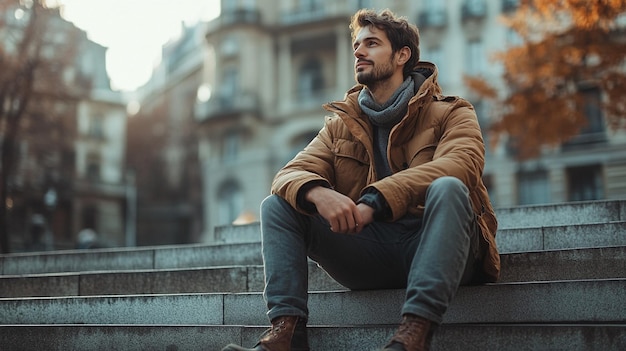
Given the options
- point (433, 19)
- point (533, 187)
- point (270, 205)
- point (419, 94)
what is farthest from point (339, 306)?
point (433, 19)

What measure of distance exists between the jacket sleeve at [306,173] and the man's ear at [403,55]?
603 mm

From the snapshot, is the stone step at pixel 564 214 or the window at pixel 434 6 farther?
the window at pixel 434 6

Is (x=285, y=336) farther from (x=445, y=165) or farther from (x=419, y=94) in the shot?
(x=419, y=94)

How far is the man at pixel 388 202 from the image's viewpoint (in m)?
3.67

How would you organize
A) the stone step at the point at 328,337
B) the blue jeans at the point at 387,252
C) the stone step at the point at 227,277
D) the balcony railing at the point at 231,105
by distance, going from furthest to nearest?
the balcony railing at the point at 231,105 → the stone step at the point at 227,277 → the stone step at the point at 328,337 → the blue jeans at the point at 387,252

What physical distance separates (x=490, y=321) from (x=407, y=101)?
1.31 m

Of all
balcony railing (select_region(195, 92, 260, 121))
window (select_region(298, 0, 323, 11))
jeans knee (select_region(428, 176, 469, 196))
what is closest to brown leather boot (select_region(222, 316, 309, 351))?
jeans knee (select_region(428, 176, 469, 196))

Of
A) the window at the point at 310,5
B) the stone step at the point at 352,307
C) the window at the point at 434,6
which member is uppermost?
the window at the point at 310,5

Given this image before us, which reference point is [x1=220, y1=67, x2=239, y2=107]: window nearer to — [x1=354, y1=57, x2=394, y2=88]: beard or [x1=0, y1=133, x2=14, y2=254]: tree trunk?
[x1=0, y1=133, x2=14, y2=254]: tree trunk

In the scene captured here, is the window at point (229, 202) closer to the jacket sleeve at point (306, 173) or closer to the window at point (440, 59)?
the window at point (440, 59)

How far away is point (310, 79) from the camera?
1489 inches

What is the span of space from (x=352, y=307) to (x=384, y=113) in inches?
44.8

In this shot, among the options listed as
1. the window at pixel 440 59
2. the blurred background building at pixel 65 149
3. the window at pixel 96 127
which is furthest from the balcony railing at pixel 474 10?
the window at pixel 96 127

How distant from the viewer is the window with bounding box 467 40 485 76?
34125 millimetres
